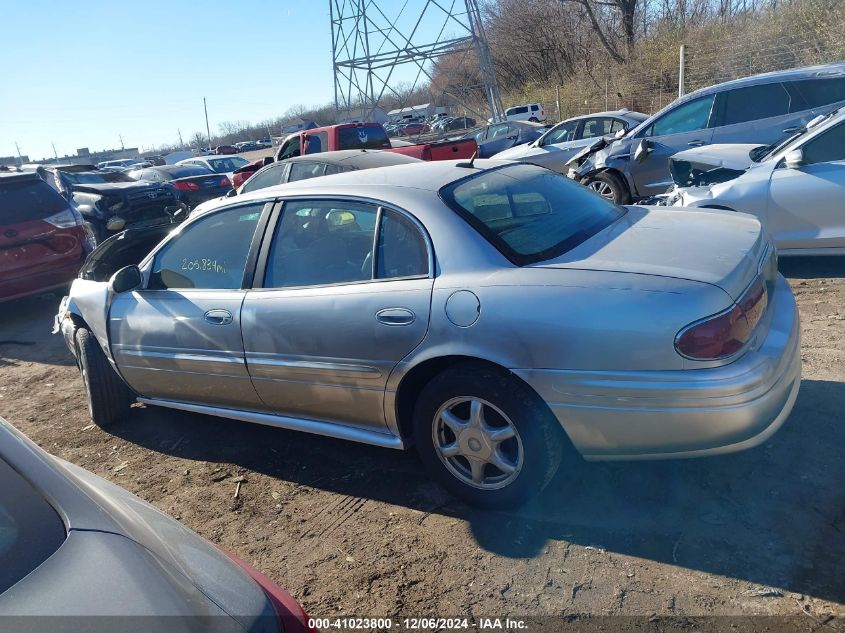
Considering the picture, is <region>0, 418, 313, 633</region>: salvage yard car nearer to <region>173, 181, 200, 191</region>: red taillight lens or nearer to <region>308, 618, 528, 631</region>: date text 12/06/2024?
<region>308, 618, 528, 631</region>: date text 12/06/2024

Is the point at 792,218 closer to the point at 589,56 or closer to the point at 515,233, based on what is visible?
the point at 515,233

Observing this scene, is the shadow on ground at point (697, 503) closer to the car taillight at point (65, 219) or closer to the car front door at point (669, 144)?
the car front door at point (669, 144)

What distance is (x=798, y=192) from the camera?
5.58 meters

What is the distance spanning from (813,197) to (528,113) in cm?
2693

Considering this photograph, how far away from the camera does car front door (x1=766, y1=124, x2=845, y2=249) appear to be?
5441mm

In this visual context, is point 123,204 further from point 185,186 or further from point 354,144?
point 354,144

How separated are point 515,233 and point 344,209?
3.04 ft

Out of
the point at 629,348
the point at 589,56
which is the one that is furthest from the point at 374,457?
the point at 589,56

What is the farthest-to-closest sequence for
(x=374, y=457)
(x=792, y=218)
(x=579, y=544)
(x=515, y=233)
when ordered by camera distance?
(x=792, y=218) < (x=374, y=457) < (x=515, y=233) < (x=579, y=544)

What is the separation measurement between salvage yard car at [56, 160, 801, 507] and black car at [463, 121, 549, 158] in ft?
48.5

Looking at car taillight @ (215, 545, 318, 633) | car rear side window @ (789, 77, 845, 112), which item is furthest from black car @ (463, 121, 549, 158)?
car taillight @ (215, 545, 318, 633)

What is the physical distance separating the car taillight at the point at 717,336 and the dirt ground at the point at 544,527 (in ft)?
2.58

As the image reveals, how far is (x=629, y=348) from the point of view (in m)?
2.53

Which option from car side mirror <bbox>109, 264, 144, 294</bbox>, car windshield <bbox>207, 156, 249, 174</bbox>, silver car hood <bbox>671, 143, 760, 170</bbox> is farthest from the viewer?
car windshield <bbox>207, 156, 249, 174</bbox>
